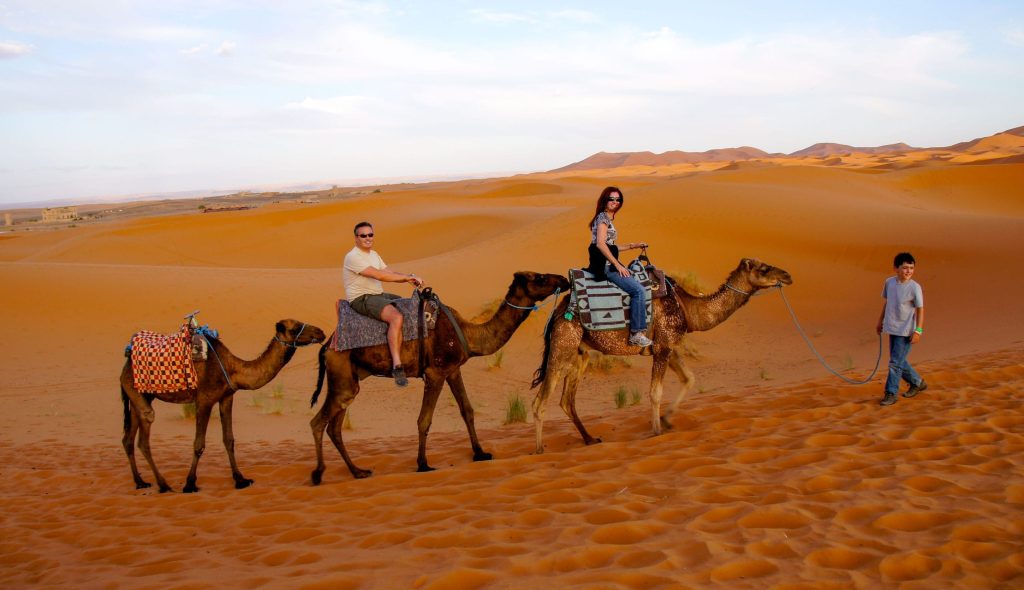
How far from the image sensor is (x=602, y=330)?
7.88 meters

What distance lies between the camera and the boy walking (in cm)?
803

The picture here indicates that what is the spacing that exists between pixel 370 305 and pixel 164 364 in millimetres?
2348

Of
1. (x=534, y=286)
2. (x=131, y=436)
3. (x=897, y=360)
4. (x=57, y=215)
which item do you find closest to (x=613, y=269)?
(x=534, y=286)

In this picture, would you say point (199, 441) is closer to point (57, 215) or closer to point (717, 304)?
point (717, 304)

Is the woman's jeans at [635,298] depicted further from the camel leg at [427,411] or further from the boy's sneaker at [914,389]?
the boy's sneaker at [914,389]

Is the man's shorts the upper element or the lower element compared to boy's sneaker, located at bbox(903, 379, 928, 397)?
upper

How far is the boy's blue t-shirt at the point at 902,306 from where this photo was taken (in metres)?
8.04

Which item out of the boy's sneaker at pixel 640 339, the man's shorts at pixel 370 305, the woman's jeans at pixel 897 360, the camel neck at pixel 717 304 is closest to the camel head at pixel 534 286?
the boy's sneaker at pixel 640 339

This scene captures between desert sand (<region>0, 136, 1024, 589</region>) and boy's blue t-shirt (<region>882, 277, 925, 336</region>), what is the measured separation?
92 cm

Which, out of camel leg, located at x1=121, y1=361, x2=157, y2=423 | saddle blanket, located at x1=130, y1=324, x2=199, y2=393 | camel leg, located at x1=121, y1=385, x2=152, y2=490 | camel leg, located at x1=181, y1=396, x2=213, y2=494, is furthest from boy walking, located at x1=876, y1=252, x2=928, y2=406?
camel leg, located at x1=121, y1=385, x2=152, y2=490

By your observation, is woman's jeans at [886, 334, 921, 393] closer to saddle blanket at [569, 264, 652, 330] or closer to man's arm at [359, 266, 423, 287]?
saddle blanket at [569, 264, 652, 330]

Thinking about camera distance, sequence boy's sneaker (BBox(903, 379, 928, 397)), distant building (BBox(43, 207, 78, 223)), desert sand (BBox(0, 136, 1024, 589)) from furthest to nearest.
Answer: distant building (BBox(43, 207, 78, 223)) < boy's sneaker (BBox(903, 379, 928, 397)) < desert sand (BBox(0, 136, 1024, 589))

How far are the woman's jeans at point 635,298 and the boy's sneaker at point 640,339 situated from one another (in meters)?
0.06

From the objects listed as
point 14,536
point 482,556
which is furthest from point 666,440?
point 14,536
